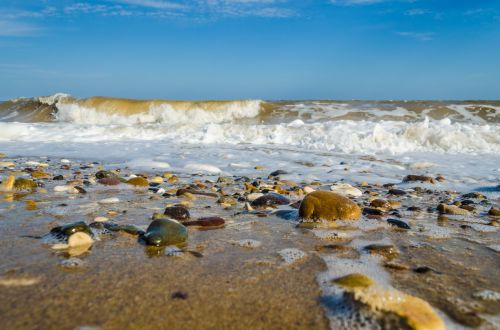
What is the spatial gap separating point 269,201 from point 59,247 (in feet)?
5.22

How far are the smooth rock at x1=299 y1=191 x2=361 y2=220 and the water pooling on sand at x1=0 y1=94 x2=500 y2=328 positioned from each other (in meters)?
0.10

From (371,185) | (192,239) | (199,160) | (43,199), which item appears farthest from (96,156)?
(192,239)

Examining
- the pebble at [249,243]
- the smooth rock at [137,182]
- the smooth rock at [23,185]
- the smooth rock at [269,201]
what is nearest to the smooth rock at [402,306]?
the pebble at [249,243]

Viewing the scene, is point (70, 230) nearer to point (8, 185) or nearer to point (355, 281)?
point (355, 281)

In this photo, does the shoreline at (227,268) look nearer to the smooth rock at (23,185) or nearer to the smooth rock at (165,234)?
the smooth rock at (165,234)

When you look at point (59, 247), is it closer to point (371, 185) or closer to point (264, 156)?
point (371, 185)

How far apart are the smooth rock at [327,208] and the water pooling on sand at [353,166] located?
0.34 feet

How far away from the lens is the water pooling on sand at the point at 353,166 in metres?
1.62

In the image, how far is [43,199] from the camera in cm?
307

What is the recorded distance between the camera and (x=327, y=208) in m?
2.59

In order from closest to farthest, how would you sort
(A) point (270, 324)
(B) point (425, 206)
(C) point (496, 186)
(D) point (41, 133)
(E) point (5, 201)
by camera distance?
(A) point (270, 324)
(E) point (5, 201)
(B) point (425, 206)
(C) point (496, 186)
(D) point (41, 133)

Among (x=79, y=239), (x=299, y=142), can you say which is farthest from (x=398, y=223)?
(x=299, y=142)

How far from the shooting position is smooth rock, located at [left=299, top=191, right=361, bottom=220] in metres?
2.57

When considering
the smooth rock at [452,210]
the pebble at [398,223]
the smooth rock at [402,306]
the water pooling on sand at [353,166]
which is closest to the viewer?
the smooth rock at [402,306]
